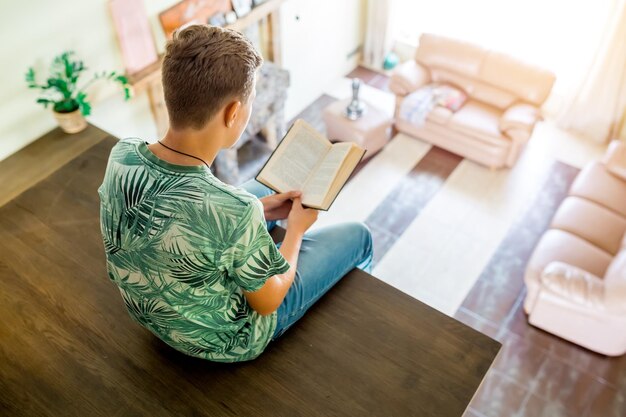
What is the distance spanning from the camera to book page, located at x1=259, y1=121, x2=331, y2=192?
1943 millimetres

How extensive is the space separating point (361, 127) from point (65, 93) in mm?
2169

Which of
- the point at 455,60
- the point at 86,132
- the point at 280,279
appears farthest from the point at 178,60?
the point at 455,60

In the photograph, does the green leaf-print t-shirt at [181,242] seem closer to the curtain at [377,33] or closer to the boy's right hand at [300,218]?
the boy's right hand at [300,218]

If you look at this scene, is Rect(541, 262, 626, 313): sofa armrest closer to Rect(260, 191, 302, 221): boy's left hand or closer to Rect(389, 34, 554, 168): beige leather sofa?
Rect(389, 34, 554, 168): beige leather sofa

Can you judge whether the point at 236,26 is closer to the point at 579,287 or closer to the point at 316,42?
the point at 316,42

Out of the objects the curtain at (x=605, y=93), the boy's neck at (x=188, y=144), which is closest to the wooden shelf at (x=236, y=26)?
the boy's neck at (x=188, y=144)

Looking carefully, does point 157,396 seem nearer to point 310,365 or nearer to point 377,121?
point 310,365

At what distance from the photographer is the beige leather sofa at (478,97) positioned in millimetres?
4105

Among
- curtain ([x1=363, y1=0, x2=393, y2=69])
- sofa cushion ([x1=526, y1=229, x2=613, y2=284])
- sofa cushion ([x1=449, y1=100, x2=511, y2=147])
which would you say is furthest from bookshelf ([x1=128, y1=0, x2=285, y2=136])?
sofa cushion ([x1=526, y1=229, x2=613, y2=284])

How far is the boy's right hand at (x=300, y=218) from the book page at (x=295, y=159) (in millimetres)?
127

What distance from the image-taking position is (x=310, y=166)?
1.99m

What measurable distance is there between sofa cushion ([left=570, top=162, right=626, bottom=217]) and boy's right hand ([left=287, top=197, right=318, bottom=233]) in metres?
2.41

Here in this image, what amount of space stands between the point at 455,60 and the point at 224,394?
3465mm

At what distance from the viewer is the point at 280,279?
154cm
